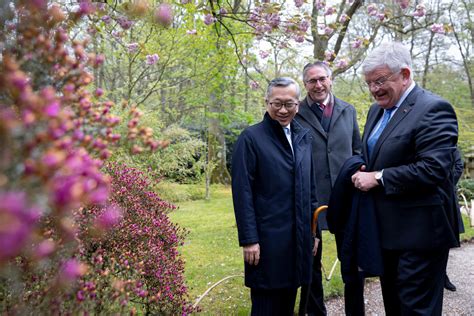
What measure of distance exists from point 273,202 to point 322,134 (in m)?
1.07

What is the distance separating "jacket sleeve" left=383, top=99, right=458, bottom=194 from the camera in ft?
6.46

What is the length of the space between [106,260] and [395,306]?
176 cm

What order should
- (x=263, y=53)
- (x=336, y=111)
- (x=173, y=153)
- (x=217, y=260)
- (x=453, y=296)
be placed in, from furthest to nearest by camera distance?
(x=173, y=153) < (x=263, y=53) < (x=217, y=260) < (x=453, y=296) < (x=336, y=111)

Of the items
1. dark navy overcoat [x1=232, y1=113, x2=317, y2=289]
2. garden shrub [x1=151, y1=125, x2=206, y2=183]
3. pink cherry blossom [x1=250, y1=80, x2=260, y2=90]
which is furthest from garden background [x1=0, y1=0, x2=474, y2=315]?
garden shrub [x1=151, y1=125, x2=206, y2=183]

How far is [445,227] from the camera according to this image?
2016mm

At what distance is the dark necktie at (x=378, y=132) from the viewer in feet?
7.55

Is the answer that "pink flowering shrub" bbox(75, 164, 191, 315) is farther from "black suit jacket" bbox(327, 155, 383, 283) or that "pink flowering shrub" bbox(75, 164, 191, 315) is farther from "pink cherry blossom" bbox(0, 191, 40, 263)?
"black suit jacket" bbox(327, 155, 383, 283)

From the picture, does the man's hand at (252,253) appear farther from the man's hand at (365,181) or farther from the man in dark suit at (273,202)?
the man's hand at (365,181)

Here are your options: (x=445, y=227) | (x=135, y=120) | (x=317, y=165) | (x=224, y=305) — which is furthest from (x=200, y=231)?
(x=135, y=120)

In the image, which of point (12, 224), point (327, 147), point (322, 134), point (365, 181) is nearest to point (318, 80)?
point (322, 134)

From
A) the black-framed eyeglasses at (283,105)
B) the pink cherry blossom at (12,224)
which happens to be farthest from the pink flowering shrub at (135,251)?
the black-framed eyeglasses at (283,105)

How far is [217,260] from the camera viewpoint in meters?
5.05

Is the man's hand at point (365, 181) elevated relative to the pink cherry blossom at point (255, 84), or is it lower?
lower

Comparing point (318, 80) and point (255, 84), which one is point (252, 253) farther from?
point (255, 84)
